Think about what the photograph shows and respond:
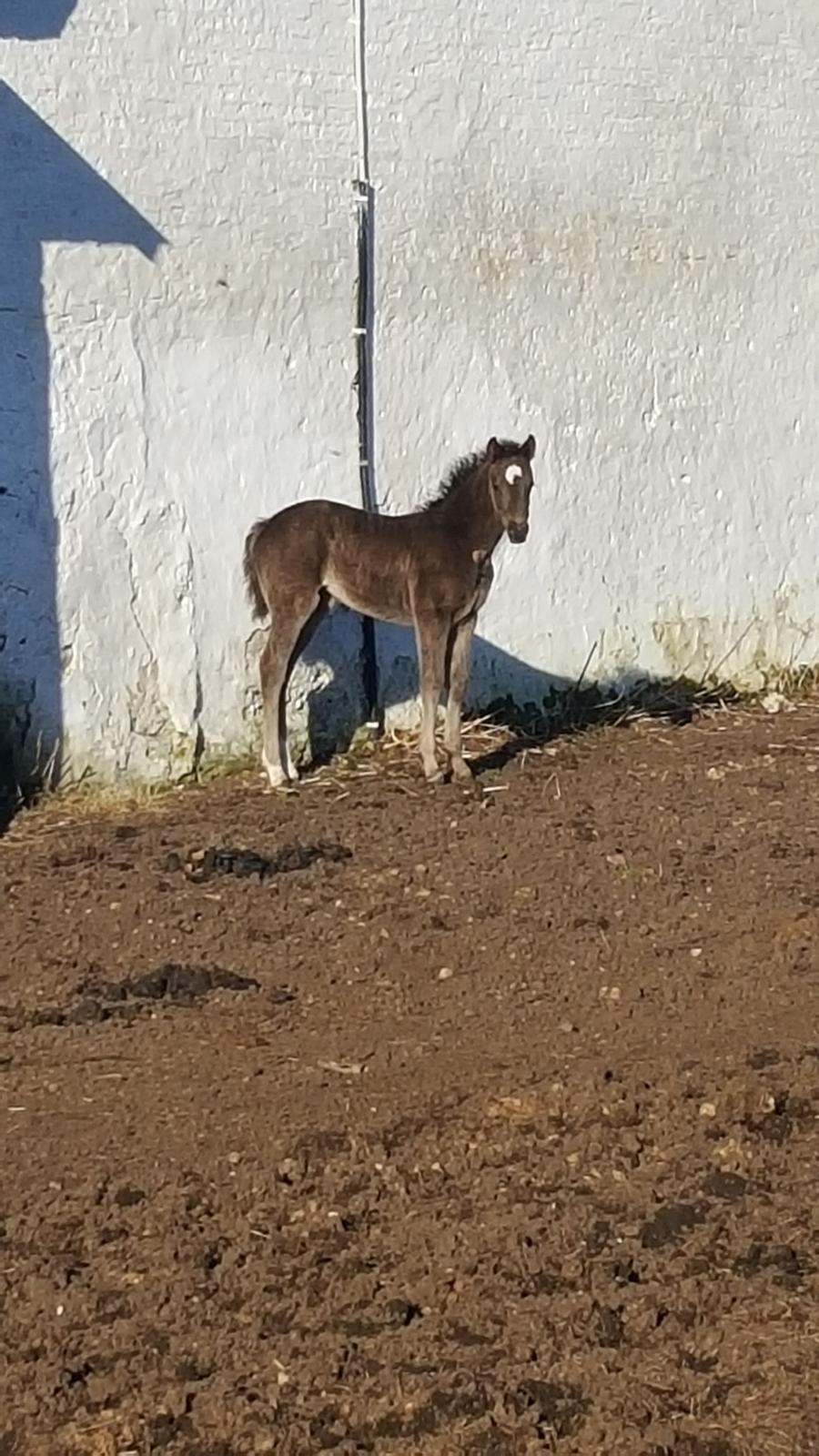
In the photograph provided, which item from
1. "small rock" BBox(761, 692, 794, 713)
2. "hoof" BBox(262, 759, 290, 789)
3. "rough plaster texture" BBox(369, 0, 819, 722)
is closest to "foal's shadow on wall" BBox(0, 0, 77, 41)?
"rough plaster texture" BBox(369, 0, 819, 722)

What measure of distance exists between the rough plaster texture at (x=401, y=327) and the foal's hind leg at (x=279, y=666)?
1.16 feet

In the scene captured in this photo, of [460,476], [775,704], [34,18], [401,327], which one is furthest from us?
[775,704]

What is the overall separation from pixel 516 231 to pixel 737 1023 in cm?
555

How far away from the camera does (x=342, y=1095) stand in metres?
6.12

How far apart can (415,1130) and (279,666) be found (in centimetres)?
442

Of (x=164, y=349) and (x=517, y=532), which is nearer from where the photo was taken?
→ (x=517, y=532)

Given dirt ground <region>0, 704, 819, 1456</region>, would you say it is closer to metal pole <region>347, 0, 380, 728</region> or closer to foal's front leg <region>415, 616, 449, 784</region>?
foal's front leg <region>415, 616, 449, 784</region>

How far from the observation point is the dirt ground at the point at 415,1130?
14.6 feet

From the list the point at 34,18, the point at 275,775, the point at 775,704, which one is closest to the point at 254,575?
the point at 275,775

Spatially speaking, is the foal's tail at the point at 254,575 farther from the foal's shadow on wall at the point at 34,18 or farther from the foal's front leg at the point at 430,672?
the foal's shadow on wall at the point at 34,18

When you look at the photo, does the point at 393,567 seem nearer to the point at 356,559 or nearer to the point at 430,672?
the point at 356,559

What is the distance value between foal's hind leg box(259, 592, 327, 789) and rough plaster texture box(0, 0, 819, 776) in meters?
0.35

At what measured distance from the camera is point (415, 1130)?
5852mm

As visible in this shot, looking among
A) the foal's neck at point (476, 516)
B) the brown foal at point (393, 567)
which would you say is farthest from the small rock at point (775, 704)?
the foal's neck at point (476, 516)
